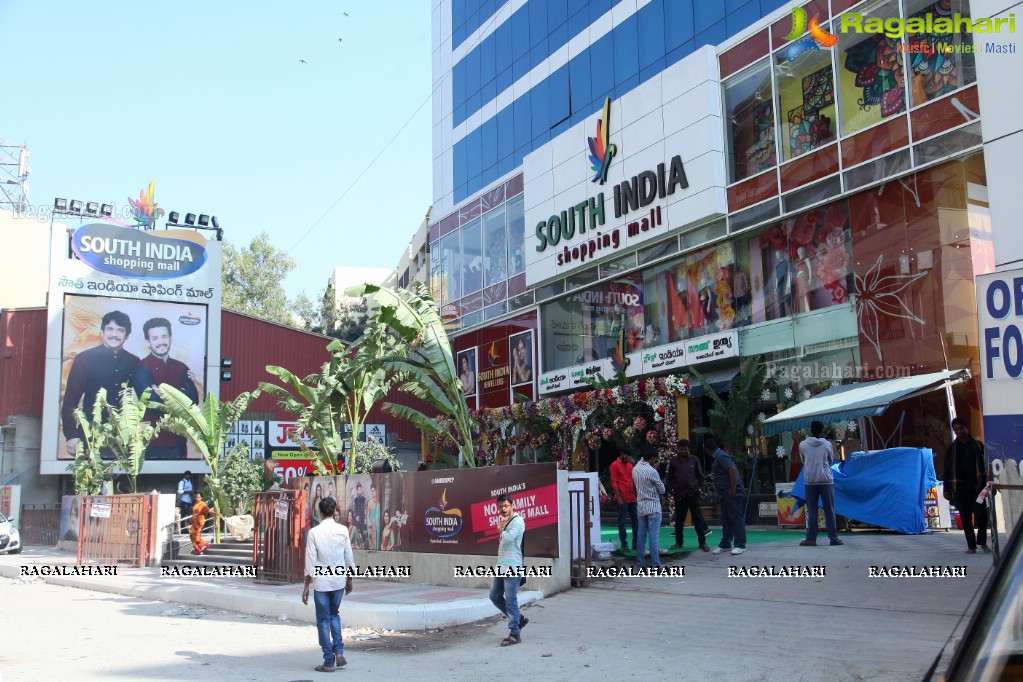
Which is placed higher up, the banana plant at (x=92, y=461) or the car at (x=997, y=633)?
the banana plant at (x=92, y=461)

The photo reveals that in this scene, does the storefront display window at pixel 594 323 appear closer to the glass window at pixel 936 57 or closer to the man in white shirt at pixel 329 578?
the glass window at pixel 936 57

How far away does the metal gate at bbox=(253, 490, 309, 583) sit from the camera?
51.2ft

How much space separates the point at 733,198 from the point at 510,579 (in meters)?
15.0

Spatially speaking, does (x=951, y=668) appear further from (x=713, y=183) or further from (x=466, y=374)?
(x=466, y=374)

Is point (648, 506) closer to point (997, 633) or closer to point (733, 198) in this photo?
point (997, 633)

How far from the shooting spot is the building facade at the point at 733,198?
17312 mm

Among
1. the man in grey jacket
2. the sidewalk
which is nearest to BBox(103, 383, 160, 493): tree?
the sidewalk

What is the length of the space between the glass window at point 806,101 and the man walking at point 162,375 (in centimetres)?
2747

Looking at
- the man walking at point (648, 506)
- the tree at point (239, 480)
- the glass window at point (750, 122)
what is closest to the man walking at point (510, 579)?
the man walking at point (648, 506)

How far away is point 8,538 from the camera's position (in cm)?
2747

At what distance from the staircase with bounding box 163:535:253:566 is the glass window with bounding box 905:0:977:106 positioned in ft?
57.8

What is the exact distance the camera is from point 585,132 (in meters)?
27.3

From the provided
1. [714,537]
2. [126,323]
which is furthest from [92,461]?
[714,537]

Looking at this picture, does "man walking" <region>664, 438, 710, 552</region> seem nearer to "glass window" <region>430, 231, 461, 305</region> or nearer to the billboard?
"glass window" <region>430, 231, 461, 305</region>
